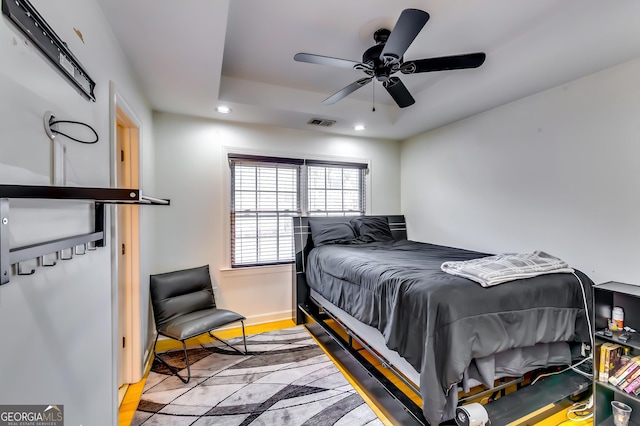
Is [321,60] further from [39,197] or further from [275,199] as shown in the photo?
[275,199]

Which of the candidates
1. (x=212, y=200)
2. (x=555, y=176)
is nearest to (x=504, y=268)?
(x=555, y=176)

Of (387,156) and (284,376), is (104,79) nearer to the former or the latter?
(284,376)

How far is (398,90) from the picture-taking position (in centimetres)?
240

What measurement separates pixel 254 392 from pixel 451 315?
1622 mm

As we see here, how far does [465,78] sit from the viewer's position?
269cm

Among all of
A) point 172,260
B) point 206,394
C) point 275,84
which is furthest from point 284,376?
point 275,84

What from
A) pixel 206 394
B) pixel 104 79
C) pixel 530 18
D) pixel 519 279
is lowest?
pixel 206 394

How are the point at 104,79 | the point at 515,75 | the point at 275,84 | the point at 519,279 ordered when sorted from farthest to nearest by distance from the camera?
the point at 275,84 < the point at 515,75 < the point at 519,279 < the point at 104,79

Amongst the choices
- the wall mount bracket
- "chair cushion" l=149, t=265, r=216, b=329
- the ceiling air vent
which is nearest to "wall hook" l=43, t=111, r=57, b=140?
the wall mount bracket

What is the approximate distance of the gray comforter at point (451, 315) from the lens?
1.53 metres

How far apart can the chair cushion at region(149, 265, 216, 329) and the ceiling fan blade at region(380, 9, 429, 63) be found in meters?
2.77

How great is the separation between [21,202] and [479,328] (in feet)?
6.82

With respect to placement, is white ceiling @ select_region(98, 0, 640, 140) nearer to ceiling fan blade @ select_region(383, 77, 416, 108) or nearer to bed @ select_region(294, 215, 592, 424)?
ceiling fan blade @ select_region(383, 77, 416, 108)

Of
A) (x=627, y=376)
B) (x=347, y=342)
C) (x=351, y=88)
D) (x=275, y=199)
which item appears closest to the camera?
(x=627, y=376)
